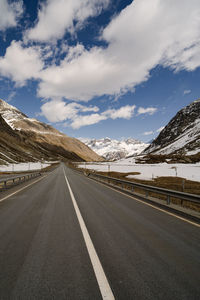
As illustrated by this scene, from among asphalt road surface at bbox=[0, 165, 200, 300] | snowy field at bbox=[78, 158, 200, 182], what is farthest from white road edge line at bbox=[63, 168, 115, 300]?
snowy field at bbox=[78, 158, 200, 182]

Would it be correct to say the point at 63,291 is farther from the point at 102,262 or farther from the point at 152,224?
the point at 152,224

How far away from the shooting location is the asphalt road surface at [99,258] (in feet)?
9.09

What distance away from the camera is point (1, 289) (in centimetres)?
281

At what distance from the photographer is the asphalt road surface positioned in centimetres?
277

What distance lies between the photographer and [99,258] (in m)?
3.72

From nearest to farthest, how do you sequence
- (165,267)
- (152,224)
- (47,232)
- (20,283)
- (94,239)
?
1. (20,283)
2. (165,267)
3. (94,239)
4. (47,232)
5. (152,224)

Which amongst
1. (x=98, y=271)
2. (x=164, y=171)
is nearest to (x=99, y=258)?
(x=98, y=271)

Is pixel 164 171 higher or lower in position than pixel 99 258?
higher

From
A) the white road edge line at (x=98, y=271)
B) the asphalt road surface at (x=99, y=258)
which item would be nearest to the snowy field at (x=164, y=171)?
the asphalt road surface at (x=99, y=258)

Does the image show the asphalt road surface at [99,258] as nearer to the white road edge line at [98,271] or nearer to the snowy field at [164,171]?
the white road edge line at [98,271]

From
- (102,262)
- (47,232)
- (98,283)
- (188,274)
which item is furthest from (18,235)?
(188,274)

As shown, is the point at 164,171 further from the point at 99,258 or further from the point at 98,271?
the point at 98,271

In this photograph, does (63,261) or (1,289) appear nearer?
(1,289)

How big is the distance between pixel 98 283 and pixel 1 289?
1494 millimetres
